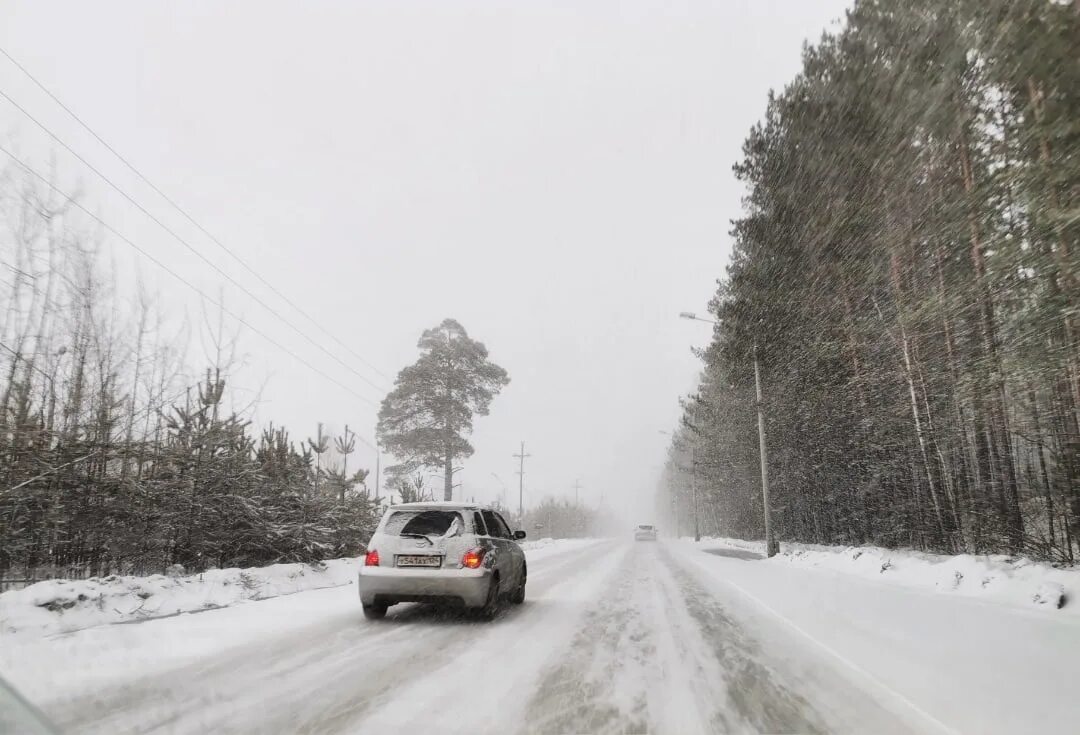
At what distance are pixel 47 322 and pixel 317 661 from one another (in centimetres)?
867

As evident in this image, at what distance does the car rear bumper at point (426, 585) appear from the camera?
721cm

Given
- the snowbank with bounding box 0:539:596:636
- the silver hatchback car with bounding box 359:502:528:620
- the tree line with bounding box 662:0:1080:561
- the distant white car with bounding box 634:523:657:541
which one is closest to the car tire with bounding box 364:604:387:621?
the silver hatchback car with bounding box 359:502:528:620

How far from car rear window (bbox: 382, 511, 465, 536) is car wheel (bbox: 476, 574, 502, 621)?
849 millimetres

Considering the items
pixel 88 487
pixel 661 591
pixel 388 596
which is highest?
pixel 88 487

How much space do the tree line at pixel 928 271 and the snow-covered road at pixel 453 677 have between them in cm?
394

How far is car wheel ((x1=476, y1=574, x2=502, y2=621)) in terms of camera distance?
7.50 m

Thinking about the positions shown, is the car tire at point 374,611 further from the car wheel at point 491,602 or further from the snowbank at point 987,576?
the snowbank at point 987,576

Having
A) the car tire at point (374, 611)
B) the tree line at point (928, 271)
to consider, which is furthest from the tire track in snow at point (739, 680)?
the tree line at point (928, 271)

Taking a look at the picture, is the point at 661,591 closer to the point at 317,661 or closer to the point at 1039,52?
the point at 317,661

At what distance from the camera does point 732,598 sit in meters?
10.8

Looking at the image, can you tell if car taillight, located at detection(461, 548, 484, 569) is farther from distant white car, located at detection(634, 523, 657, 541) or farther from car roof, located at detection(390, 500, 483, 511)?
distant white car, located at detection(634, 523, 657, 541)

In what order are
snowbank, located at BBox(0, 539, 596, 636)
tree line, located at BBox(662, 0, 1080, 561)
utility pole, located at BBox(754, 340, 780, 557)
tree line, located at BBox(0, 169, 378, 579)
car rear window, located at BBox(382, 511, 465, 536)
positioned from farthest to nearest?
1. utility pole, located at BBox(754, 340, 780, 557)
2. tree line, located at BBox(0, 169, 378, 579)
3. car rear window, located at BBox(382, 511, 465, 536)
4. snowbank, located at BBox(0, 539, 596, 636)
5. tree line, located at BBox(662, 0, 1080, 561)

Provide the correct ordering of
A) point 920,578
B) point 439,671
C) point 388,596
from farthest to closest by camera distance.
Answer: point 920,578
point 388,596
point 439,671

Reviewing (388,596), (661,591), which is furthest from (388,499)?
(388,596)
